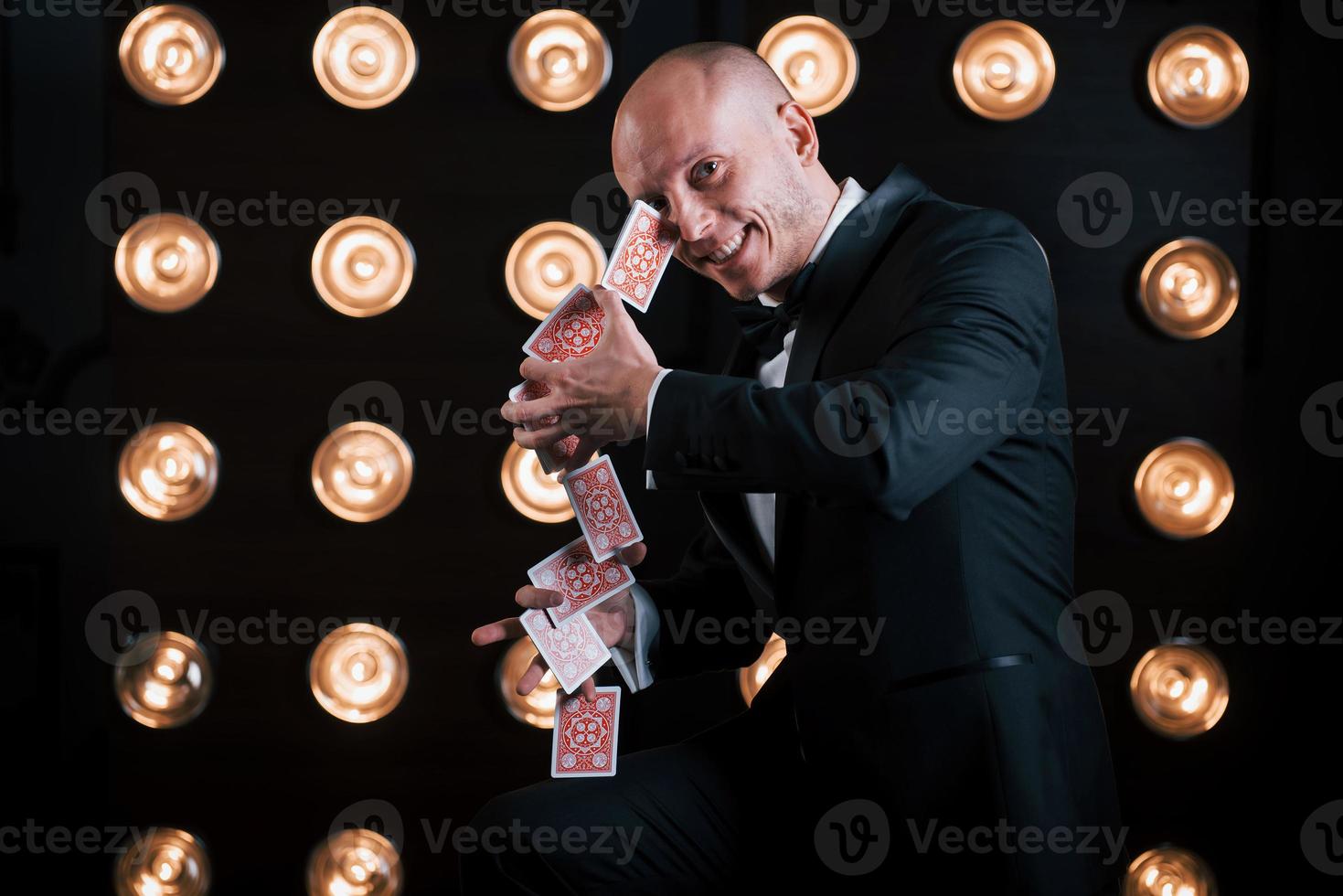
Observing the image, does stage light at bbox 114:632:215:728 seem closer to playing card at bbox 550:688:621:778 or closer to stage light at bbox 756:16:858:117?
playing card at bbox 550:688:621:778

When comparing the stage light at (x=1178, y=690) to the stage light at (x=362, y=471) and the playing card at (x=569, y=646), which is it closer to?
the playing card at (x=569, y=646)

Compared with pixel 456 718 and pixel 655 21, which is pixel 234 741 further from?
pixel 655 21

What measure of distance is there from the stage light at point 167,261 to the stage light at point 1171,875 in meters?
2.55

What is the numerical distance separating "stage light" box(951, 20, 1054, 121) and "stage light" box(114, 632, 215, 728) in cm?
220


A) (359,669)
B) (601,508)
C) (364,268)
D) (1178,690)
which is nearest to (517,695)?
(359,669)

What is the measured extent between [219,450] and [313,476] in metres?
0.23

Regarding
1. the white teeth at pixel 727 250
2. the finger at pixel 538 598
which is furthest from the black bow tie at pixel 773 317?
the finger at pixel 538 598

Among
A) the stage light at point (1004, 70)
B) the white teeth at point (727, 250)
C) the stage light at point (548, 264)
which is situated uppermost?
the stage light at point (1004, 70)

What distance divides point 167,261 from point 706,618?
147 cm

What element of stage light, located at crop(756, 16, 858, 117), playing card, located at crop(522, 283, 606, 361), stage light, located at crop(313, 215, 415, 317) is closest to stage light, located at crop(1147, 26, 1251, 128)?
stage light, located at crop(756, 16, 858, 117)

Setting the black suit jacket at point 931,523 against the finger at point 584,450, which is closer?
the black suit jacket at point 931,523

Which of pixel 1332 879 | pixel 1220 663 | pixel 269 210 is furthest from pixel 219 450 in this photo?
pixel 1332 879

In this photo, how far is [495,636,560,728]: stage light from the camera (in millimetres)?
2438

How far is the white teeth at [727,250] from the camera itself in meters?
1.76
